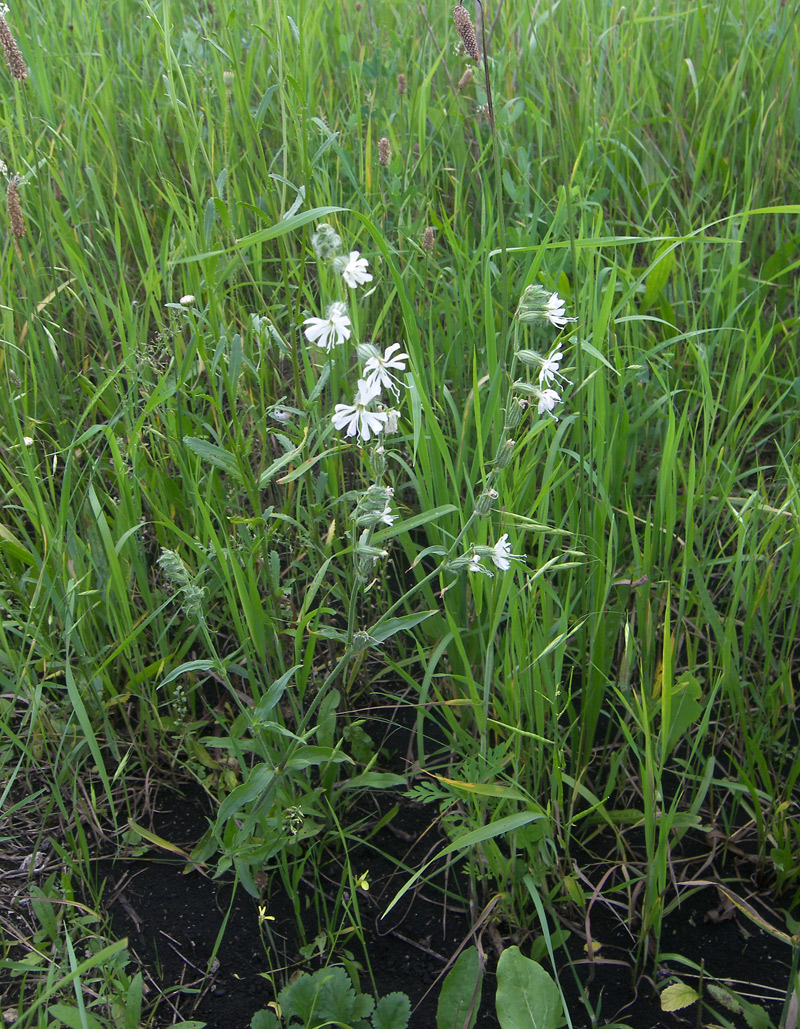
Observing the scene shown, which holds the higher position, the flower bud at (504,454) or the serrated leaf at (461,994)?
the flower bud at (504,454)

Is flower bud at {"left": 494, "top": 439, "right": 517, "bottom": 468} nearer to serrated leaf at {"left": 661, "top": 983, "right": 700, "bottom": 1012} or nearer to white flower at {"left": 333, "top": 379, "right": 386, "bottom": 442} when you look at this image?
white flower at {"left": 333, "top": 379, "right": 386, "bottom": 442}

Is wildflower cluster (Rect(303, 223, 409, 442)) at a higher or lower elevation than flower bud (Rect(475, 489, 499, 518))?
higher

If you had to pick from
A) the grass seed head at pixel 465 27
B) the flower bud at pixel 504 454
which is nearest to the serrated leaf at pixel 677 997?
the flower bud at pixel 504 454

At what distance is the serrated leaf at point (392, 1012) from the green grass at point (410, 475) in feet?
0.72

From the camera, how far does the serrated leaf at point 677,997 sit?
45.9 inches

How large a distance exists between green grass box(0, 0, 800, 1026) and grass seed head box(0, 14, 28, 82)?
261 millimetres

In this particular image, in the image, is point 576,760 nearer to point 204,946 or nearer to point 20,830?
point 204,946

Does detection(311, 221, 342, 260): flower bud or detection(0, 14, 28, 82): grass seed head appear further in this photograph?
detection(0, 14, 28, 82): grass seed head

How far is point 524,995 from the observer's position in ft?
3.69

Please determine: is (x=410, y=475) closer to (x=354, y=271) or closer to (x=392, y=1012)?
(x=354, y=271)

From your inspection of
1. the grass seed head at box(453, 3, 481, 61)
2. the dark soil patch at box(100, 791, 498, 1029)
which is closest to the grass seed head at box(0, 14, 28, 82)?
the grass seed head at box(453, 3, 481, 61)

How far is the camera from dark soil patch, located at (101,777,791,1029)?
1.22m

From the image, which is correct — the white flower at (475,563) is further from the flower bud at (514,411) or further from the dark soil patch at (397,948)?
the dark soil patch at (397,948)

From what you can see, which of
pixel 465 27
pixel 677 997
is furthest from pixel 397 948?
pixel 465 27
